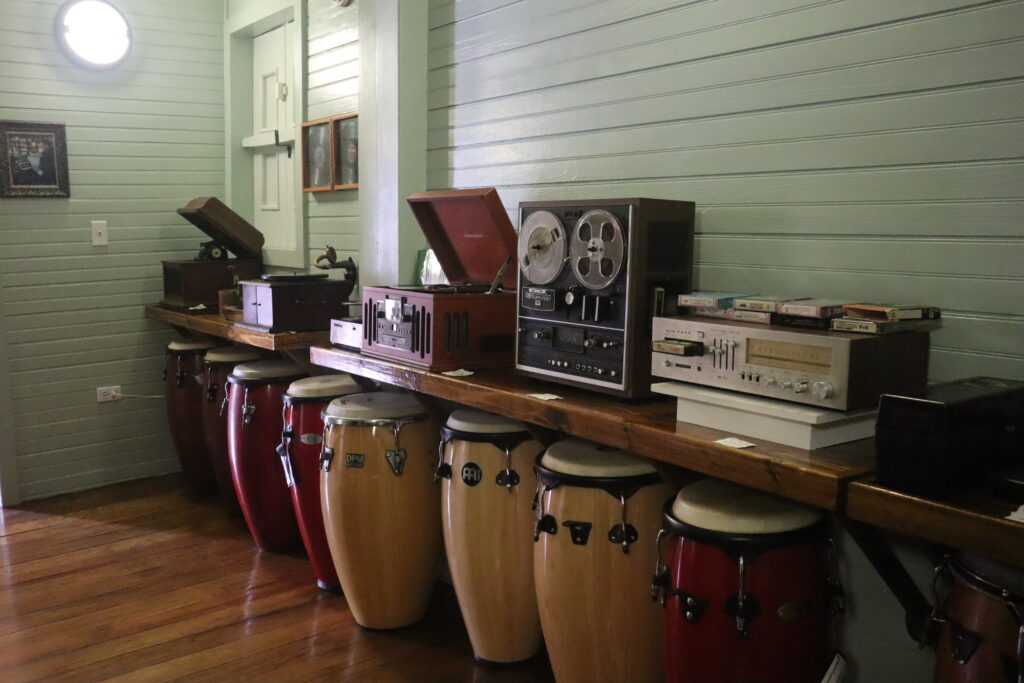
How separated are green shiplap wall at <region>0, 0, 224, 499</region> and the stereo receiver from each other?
3429mm

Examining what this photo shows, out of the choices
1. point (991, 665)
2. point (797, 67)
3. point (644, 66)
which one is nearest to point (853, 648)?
point (991, 665)

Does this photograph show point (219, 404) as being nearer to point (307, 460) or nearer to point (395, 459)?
point (307, 460)

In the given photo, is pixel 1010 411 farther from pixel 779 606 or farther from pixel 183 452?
pixel 183 452

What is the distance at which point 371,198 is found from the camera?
3467 mm

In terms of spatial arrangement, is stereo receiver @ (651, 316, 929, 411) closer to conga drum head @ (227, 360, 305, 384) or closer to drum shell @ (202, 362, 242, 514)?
conga drum head @ (227, 360, 305, 384)

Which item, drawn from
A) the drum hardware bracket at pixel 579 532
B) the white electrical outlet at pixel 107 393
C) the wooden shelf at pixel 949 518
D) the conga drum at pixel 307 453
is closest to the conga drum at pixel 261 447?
the conga drum at pixel 307 453

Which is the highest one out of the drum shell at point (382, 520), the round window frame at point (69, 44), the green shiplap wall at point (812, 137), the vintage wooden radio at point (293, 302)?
the round window frame at point (69, 44)

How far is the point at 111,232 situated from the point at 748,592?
378cm

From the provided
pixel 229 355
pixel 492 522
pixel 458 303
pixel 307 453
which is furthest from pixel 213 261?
pixel 492 522

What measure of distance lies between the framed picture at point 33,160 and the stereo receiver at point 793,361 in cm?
345

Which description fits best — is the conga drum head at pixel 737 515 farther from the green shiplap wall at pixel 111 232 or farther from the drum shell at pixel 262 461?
the green shiplap wall at pixel 111 232

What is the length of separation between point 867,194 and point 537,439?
44.6 inches

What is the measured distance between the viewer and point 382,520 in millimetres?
2734

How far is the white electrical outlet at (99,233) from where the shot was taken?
14.1 feet
